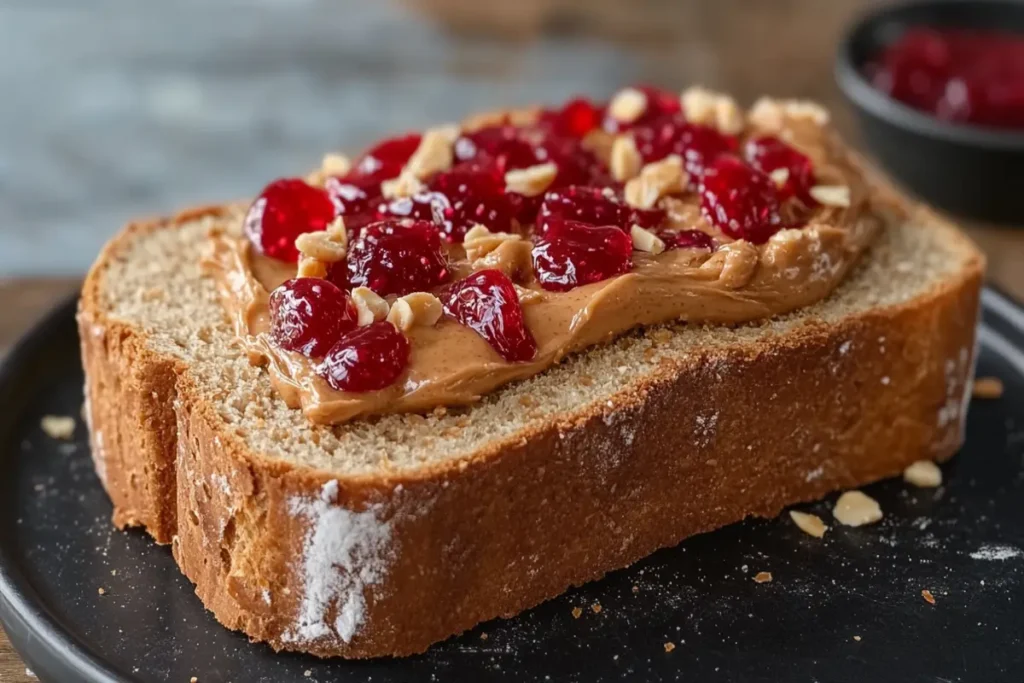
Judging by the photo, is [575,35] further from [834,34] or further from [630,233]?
[630,233]

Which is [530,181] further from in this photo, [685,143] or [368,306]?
[368,306]

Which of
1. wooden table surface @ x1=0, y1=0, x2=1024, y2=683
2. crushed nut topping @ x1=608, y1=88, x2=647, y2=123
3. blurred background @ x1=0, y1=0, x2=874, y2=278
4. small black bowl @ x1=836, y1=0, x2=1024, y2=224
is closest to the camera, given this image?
crushed nut topping @ x1=608, y1=88, x2=647, y2=123

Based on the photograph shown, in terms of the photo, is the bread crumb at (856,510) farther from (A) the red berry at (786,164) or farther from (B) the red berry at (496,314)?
(B) the red berry at (496,314)

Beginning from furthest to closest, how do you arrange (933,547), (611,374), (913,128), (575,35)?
(575,35) → (913,128) → (933,547) → (611,374)

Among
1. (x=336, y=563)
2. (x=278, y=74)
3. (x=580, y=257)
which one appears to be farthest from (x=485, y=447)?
(x=278, y=74)

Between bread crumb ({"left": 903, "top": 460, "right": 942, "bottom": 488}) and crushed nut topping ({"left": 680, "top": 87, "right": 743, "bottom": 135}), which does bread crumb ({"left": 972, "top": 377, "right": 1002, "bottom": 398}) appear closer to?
bread crumb ({"left": 903, "top": 460, "right": 942, "bottom": 488})

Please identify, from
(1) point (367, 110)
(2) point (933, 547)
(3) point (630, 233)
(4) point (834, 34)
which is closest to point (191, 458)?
(3) point (630, 233)

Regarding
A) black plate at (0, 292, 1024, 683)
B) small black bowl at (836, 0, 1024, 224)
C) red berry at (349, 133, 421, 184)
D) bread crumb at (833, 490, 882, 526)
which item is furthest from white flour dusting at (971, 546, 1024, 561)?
small black bowl at (836, 0, 1024, 224)
